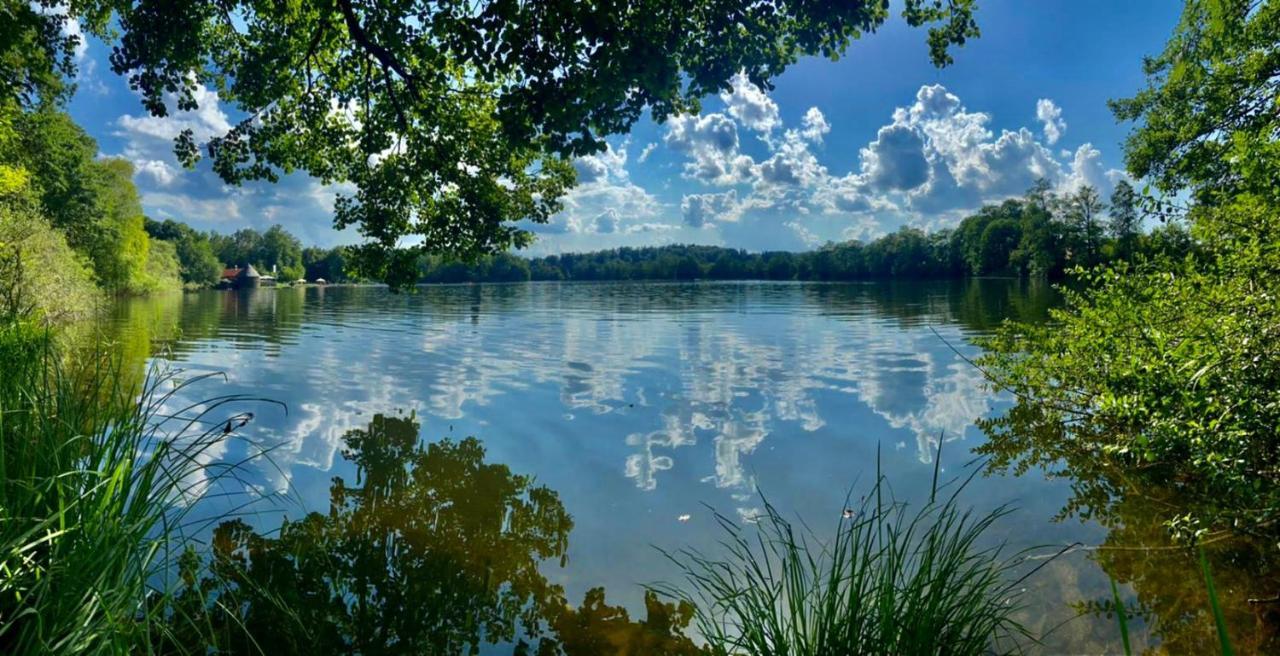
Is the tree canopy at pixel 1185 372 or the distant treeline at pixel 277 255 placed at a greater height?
the distant treeline at pixel 277 255

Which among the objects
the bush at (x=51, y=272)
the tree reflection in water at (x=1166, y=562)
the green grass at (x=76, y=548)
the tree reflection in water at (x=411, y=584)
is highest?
the bush at (x=51, y=272)

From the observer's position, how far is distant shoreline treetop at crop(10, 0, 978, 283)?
651 centimetres

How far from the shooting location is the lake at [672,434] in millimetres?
5961

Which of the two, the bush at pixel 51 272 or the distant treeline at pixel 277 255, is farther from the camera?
the distant treeline at pixel 277 255

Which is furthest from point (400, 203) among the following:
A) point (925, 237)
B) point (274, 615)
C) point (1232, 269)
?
point (925, 237)

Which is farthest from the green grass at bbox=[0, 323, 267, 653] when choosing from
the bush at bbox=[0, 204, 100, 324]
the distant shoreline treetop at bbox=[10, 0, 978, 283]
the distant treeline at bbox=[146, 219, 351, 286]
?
the distant treeline at bbox=[146, 219, 351, 286]

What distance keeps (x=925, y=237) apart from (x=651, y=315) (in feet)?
381

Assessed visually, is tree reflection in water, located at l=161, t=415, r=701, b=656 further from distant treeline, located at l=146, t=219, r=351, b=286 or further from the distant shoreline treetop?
distant treeline, located at l=146, t=219, r=351, b=286

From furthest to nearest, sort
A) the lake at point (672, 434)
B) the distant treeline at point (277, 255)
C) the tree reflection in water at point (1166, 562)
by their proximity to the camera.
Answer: the distant treeline at point (277, 255), the lake at point (672, 434), the tree reflection in water at point (1166, 562)

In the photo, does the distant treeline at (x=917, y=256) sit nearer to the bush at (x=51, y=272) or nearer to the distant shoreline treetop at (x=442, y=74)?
the bush at (x=51, y=272)

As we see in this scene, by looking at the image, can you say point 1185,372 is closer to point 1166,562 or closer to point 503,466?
point 1166,562

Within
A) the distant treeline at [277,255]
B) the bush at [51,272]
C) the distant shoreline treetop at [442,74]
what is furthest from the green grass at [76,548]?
the distant treeline at [277,255]

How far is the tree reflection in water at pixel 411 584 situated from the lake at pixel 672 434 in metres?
0.27

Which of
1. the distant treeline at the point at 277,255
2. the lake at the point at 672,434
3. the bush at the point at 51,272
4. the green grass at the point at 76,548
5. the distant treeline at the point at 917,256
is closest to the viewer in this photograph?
the green grass at the point at 76,548
